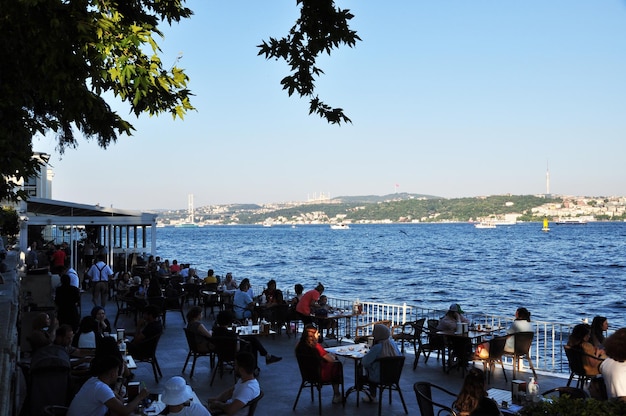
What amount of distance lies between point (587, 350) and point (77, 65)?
7586 mm

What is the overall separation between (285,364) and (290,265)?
54.1 metres

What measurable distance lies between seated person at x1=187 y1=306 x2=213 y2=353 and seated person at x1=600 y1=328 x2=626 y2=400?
5.70 m

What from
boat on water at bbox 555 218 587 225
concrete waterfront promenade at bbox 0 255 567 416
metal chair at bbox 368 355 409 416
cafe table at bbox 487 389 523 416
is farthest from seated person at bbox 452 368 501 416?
boat on water at bbox 555 218 587 225

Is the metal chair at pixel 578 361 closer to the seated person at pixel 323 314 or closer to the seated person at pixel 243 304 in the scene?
the seated person at pixel 323 314

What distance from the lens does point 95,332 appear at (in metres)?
8.71

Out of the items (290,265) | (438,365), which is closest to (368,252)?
(290,265)

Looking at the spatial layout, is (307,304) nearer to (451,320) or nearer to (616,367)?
(451,320)

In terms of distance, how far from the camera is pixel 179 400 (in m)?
5.29

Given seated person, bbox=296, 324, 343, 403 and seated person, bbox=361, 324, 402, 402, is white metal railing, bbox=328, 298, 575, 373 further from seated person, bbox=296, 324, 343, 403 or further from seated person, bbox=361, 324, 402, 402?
seated person, bbox=296, 324, 343, 403

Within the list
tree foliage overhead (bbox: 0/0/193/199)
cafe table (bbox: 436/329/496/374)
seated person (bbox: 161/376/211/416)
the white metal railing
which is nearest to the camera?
tree foliage overhead (bbox: 0/0/193/199)

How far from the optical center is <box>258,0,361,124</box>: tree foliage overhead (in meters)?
5.89

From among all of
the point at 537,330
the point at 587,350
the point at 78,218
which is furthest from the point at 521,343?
the point at 78,218

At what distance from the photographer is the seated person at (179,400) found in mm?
5293

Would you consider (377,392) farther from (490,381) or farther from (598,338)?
(598,338)
